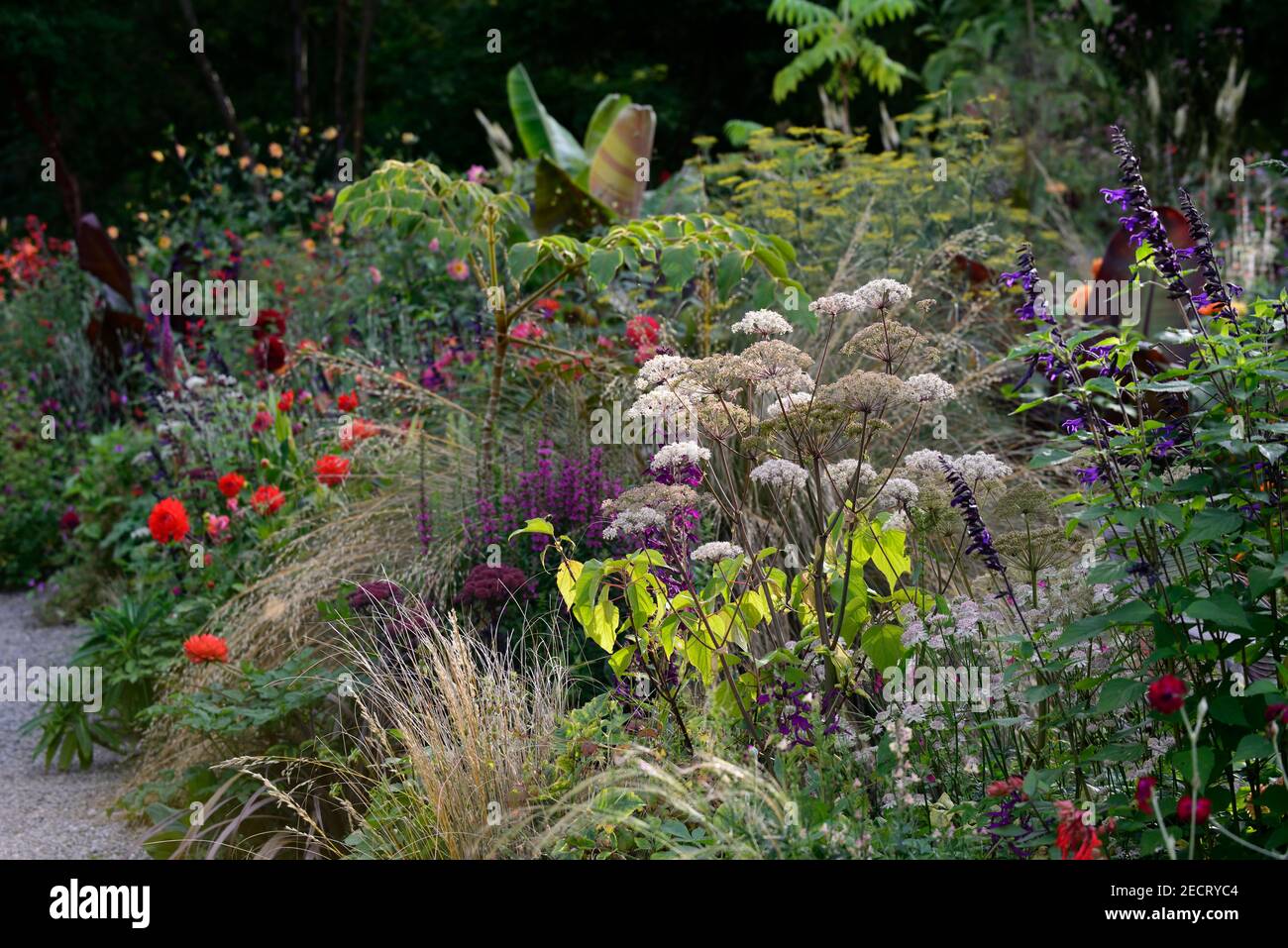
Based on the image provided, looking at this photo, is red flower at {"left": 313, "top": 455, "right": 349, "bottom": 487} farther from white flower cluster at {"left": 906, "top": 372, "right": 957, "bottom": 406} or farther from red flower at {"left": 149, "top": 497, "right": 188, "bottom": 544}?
white flower cluster at {"left": 906, "top": 372, "right": 957, "bottom": 406}

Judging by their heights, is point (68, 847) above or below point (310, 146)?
below

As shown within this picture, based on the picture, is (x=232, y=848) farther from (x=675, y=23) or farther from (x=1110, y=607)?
(x=675, y=23)

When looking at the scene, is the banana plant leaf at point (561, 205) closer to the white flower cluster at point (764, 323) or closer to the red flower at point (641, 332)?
the red flower at point (641, 332)

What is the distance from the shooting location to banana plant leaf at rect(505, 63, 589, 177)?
8.21 metres

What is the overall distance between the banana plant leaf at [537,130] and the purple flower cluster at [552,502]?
12.7ft

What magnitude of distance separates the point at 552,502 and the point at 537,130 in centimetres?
460

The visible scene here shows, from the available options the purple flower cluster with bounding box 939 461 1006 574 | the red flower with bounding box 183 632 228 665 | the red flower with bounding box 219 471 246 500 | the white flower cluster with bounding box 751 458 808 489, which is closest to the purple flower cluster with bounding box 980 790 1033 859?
the purple flower cluster with bounding box 939 461 1006 574

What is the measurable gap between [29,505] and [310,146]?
1128 cm

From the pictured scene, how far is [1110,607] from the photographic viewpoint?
2.82 m

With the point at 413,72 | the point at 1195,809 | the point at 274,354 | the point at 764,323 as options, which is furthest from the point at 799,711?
the point at 413,72

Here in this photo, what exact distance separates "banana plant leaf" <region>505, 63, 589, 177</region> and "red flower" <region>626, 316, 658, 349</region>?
2.99m

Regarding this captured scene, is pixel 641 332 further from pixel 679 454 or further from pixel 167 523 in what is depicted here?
pixel 679 454
